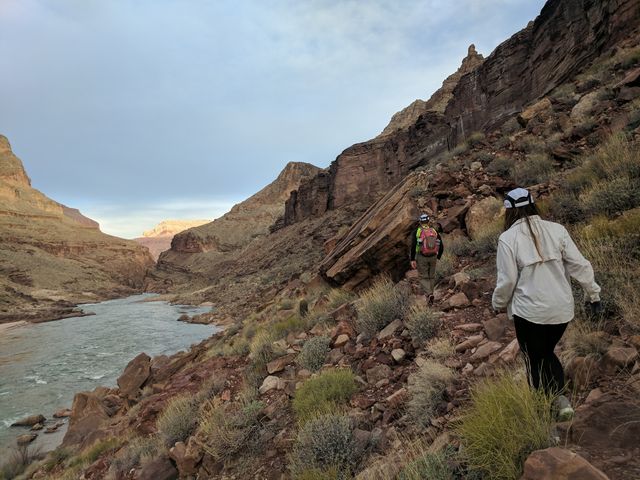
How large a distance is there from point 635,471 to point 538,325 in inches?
34.9

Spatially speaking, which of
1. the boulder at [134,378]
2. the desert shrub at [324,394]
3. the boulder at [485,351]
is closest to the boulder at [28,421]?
the boulder at [134,378]

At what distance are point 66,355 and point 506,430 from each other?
87.5ft

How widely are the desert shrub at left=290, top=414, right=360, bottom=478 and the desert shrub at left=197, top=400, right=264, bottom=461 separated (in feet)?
3.49

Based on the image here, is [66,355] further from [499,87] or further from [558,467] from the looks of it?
[499,87]

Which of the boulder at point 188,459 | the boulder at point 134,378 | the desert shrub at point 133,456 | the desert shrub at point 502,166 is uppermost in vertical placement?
the desert shrub at point 502,166

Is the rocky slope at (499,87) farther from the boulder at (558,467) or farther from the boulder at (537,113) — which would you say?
the boulder at (558,467)

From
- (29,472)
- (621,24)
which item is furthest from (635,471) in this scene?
(621,24)

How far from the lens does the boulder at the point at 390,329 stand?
16.9 feet

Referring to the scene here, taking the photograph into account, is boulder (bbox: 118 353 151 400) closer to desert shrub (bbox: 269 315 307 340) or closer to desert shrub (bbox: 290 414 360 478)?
desert shrub (bbox: 269 315 307 340)

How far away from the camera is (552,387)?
95.1 inches

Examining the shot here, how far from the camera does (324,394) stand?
4.16m

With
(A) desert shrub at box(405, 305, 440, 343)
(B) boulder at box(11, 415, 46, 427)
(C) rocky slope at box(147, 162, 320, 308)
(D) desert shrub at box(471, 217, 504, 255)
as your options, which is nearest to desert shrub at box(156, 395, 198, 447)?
(A) desert shrub at box(405, 305, 440, 343)

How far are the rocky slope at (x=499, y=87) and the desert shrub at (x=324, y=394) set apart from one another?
18.6 m

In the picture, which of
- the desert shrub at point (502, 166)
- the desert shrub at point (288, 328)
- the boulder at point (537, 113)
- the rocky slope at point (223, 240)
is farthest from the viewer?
the rocky slope at point (223, 240)
